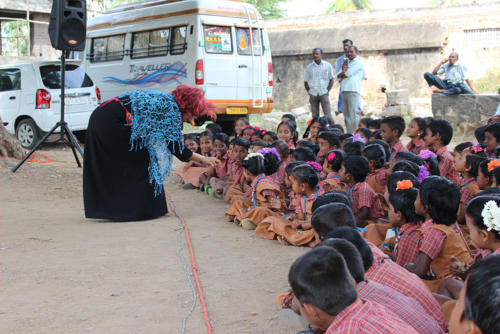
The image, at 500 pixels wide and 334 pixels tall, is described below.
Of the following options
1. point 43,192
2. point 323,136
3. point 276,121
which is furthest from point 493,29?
point 43,192

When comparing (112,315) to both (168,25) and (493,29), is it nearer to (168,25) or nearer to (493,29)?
(168,25)

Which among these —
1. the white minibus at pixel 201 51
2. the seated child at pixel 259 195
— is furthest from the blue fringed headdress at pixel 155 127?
the white minibus at pixel 201 51

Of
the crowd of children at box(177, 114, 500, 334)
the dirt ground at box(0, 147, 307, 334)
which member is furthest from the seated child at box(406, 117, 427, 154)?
the dirt ground at box(0, 147, 307, 334)

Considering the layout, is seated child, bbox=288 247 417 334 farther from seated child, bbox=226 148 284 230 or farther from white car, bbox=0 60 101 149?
white car, bbox=0 60 101 149

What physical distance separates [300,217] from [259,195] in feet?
2.26

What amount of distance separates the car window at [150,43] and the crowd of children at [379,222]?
4.93 m

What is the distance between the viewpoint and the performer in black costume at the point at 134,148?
5348 millimetres

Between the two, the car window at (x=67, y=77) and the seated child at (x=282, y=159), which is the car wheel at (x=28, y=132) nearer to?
the car window at (x=67, y=77)

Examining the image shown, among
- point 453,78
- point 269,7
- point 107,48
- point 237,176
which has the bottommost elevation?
point 237,176

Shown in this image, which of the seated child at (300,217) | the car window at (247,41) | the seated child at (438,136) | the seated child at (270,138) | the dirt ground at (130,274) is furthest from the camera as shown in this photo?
the car window at (247,41)

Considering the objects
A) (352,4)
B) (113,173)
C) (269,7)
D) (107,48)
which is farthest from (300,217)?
(352,4)

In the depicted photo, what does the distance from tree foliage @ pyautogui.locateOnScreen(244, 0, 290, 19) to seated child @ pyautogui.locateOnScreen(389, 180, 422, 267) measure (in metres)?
A: 25.2

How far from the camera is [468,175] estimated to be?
191 inches

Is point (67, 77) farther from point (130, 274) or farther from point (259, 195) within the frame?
point (130, 274)
